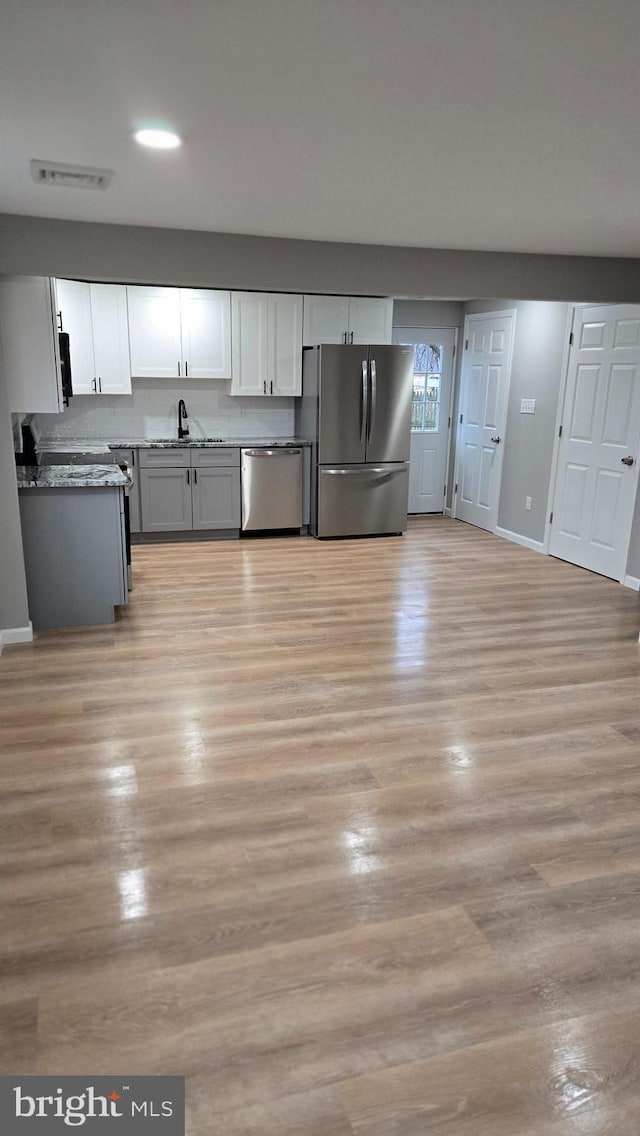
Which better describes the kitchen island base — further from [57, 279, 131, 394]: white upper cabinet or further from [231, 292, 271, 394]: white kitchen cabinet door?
[231, 292, 271, 394]: white kitchen cabinet door

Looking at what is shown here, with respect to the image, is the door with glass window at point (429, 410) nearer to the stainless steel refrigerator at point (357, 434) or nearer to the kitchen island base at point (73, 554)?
the stainless steel refrigerator at point (357, 434)

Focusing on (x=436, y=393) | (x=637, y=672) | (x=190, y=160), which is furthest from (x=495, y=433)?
(x=190, y=160)

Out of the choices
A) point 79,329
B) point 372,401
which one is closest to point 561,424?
point 372,401

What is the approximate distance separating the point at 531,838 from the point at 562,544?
13.8 feet

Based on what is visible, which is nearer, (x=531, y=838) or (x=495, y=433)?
(x=531, y=838)

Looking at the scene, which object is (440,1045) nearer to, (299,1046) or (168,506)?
(299,1046)

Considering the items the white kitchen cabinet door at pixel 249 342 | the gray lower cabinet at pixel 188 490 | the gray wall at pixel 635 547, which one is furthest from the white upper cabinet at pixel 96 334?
the gray wall at pixel 635 547

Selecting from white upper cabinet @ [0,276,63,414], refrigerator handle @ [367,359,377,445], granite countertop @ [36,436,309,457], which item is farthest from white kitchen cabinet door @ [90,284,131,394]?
white upper cabinet @ [0,276,63,414]

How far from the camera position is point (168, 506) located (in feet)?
22.0

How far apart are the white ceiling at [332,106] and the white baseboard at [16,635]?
86.0 inches

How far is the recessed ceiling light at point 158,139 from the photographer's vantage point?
235 centimetres

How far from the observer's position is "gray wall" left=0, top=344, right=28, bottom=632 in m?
3.89

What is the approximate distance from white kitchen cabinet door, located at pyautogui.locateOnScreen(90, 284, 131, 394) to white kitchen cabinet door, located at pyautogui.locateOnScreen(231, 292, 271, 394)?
970mm

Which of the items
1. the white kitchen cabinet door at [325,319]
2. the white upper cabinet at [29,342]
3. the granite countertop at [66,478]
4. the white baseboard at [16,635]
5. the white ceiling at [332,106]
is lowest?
the white baseboard at [16,635]
